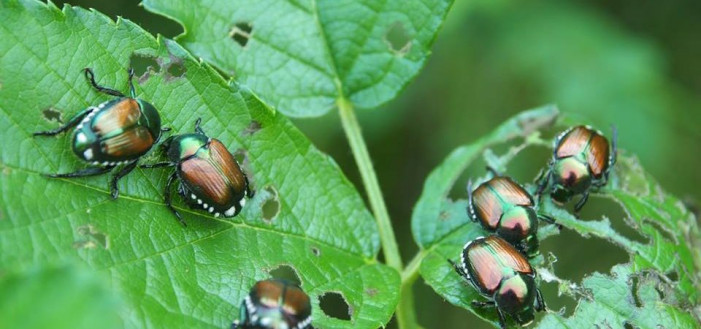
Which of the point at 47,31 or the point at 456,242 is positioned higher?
the point at 47,31

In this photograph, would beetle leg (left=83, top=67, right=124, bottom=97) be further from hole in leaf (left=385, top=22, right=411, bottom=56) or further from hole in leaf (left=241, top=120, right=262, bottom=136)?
hole in leaf (left=385, top=22, right=411, bottom=56)

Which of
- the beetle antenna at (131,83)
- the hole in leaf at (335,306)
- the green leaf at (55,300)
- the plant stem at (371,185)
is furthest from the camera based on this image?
the plant stem at (371,185)

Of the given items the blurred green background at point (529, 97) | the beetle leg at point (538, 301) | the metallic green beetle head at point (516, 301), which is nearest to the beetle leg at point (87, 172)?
the metallic green beetle head at point (516, 301)

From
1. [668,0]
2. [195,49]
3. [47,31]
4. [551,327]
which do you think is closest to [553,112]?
[551,327]

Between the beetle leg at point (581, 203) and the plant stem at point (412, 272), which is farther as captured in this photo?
the beetle leg at point (581, 203)

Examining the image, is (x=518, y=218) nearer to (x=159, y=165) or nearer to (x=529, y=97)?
(x=159, y=165)

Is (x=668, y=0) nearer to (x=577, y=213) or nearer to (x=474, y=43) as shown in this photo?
(x=474, y=43)

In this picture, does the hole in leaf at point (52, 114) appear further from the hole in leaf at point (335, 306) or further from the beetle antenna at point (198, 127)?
the hole in leaf at point (335, 306)
